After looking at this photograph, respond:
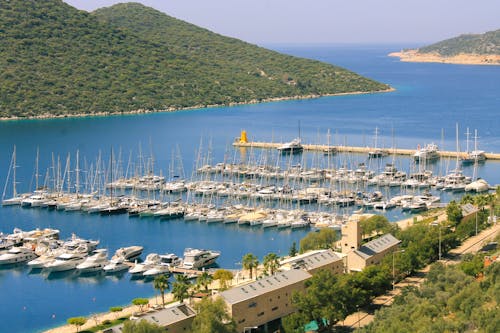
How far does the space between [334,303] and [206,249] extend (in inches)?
731

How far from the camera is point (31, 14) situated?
542 feet

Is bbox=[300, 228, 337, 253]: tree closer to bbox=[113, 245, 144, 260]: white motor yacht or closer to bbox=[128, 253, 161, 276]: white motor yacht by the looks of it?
bbox=[128, 253, 161, 276]: white motor yacht

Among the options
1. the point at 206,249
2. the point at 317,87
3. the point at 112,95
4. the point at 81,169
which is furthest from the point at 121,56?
the point at 206,249

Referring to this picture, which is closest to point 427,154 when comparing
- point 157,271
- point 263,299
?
point 157,271

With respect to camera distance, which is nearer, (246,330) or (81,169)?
(246,330)

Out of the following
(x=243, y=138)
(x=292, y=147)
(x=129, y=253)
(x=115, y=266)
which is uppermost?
(x=243, y=138)

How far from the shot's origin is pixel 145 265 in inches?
1881

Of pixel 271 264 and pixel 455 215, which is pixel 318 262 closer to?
pixel 271 264

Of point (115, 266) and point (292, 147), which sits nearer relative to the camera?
point (115, 266)

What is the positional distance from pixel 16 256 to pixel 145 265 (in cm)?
880

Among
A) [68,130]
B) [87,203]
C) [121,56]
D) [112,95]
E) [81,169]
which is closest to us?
[87,203]

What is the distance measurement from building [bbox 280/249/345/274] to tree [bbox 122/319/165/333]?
9508 millimetres

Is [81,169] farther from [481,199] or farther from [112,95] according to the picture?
[112,95]

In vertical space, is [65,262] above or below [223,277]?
below
